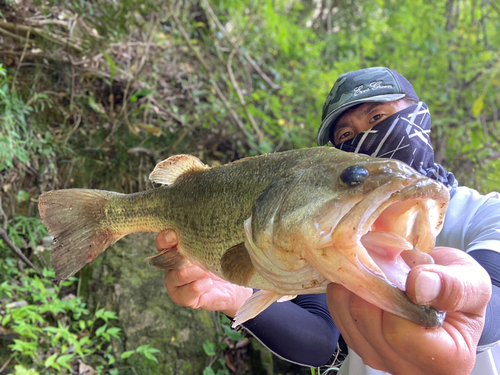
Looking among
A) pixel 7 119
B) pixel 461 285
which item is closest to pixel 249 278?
pixel 461 285

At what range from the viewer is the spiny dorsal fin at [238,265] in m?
1.28

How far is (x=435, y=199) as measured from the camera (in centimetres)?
94

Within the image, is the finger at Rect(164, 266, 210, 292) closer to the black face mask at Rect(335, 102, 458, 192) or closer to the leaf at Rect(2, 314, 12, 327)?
the black face mask at Rect(335, 102, 458, 192)

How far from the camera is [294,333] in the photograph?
1.98m

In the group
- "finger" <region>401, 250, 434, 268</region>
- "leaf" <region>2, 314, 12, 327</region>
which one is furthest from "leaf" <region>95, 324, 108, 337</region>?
"finger" <region>401, 250, 434, 268</region>

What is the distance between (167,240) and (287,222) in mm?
834

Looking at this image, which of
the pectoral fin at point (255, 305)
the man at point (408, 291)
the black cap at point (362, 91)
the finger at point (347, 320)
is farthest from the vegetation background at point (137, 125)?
the finger at point (347, 320)

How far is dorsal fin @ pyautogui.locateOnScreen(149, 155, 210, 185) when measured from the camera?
5.72 ft

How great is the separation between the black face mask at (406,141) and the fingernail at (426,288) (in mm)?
1328

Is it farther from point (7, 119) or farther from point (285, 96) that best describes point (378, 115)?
point (285, 96)

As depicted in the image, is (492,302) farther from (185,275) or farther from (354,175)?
(185,275)

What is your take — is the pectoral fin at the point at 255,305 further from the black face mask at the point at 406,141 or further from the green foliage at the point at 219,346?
the green foliage at the point at 219,346

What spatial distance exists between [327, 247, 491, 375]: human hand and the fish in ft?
0.13

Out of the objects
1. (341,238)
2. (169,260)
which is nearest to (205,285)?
(169,260)
